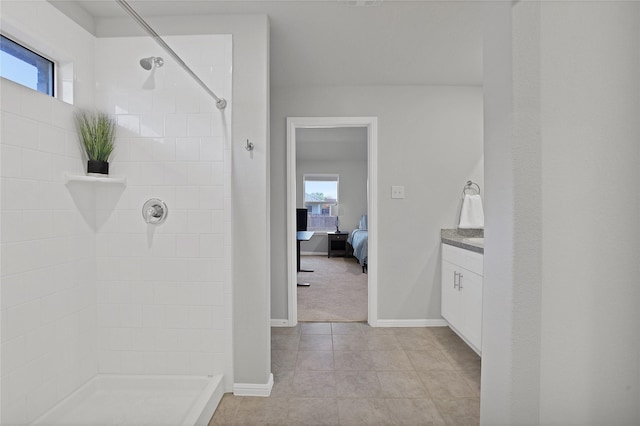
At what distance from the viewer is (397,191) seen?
309 cm

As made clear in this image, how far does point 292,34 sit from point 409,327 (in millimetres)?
2674

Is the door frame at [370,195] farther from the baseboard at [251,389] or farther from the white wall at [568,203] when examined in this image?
the white wall at [568,203]

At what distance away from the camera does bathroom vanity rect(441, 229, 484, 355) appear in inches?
92.0

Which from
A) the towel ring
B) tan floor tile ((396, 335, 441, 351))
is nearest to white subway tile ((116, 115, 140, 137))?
tan floor tile ((396, 335, 441, 351))

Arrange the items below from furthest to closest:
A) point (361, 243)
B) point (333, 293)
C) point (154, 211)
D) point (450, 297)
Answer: point (361, 243) < point (333, 293) < point (450, 297) < point (154, 211)

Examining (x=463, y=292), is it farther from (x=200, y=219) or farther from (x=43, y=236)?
(x=43, y=236)

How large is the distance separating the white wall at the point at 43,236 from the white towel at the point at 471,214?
293 centimetres

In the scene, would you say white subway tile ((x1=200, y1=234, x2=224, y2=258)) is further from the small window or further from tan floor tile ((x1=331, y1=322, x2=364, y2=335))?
tan floor tile ((x1=331, y1=322, x2=364, y2=335))

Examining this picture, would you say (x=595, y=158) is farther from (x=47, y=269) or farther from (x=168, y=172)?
(x=47, y=269)

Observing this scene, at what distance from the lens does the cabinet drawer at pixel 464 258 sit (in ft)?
7.61

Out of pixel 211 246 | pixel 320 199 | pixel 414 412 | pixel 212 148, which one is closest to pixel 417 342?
pixel 414 412

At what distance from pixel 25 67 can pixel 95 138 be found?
42cm

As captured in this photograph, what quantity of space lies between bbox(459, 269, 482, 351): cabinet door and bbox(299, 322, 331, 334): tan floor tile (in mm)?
1178

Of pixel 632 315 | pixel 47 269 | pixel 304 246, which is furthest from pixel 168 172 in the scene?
pixel 304 246
